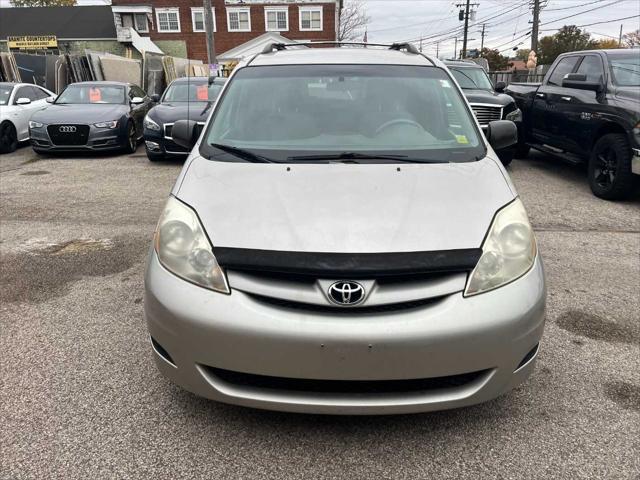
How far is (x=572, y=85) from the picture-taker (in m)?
7.20

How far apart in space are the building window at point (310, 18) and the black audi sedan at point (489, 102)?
3355 centimetres

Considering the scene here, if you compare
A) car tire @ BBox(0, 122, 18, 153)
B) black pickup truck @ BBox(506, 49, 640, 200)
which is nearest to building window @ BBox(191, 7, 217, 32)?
car tire @ BBox(0, 122, 18, 153)

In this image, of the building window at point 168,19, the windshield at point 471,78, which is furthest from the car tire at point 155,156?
the building window at point 168,19

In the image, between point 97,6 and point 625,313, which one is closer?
point 625,313

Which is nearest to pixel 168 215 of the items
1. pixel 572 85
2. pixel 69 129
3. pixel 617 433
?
pixel 617 433

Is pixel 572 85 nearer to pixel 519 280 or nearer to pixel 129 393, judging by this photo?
pixel 519 280

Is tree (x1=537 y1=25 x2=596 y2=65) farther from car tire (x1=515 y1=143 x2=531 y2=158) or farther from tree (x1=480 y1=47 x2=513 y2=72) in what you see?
car tire (x1=515 y1=143 x2=531 y2=158)

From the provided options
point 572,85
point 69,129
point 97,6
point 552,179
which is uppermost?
point 97,6

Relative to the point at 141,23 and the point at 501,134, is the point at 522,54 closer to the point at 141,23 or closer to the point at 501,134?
the point at 141,23

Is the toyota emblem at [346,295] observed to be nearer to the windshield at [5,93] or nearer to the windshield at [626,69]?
the windshield at [626,69]

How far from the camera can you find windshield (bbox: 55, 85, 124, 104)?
36.0 ft

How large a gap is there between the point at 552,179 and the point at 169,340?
25.1 ft

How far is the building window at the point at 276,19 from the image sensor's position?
134 ft

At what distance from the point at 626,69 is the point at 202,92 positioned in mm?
7805
